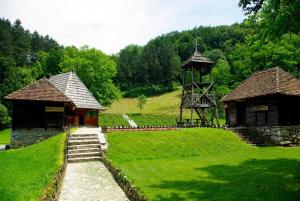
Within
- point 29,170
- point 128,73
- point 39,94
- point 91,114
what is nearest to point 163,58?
point 128,73

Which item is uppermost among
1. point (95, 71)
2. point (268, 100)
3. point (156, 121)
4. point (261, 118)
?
point (95, 71)

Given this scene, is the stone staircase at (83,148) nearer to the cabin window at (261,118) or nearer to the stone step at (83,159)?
the stone step at (83,159)

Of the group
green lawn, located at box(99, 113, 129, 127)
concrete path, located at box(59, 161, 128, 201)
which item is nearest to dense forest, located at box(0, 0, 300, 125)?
green lawn, located at box(99, 113, 129, 127)

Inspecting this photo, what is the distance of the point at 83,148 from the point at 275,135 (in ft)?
59.2

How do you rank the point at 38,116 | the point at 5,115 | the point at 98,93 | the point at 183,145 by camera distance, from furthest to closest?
1. the point at 98,93
2. the point at 5,115
3. the point at 38,116
4. the point at 183,145

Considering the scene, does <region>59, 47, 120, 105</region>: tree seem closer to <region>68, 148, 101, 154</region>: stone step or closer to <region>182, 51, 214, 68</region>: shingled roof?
<region>182, 51, 214, 68</region>: shingled roof

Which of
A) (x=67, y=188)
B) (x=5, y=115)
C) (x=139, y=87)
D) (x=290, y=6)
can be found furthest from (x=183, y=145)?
(x=139, y=87)

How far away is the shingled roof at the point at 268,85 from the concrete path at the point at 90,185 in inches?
768

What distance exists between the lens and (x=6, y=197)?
37.3 feet

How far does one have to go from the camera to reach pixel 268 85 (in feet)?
103

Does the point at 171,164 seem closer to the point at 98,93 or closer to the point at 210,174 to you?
the point at 210,174

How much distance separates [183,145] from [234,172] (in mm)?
8251

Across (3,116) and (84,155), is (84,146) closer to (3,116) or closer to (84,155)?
(84,155)

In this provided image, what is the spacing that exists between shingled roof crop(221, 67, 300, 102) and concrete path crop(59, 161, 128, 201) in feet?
64.0
